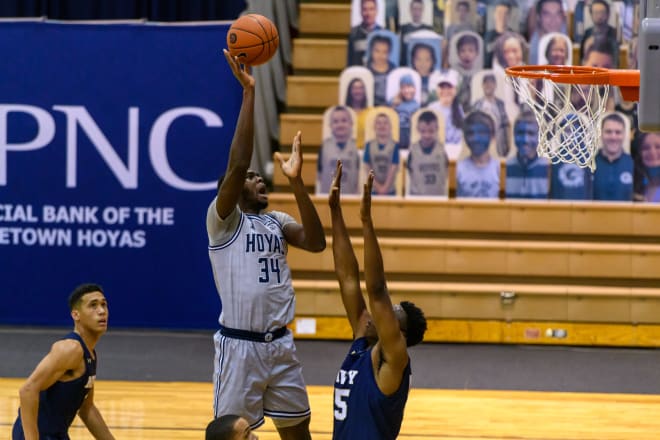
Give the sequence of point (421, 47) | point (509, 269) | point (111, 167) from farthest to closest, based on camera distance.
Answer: point (421, 47) < point (509, 269) < point (111, 167)

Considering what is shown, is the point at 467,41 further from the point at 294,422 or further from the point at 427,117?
the point at 294,422

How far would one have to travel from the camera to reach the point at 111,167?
8.52 metres

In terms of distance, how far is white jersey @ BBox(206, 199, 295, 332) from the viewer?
477cm

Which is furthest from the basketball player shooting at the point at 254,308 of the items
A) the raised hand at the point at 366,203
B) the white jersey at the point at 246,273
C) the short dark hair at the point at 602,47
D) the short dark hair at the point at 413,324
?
the short dark hair at the point at 602,47

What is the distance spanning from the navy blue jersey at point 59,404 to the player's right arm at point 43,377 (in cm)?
4

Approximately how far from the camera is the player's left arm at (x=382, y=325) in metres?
3.91

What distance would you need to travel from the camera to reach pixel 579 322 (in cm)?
842

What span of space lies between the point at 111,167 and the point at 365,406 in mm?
4919

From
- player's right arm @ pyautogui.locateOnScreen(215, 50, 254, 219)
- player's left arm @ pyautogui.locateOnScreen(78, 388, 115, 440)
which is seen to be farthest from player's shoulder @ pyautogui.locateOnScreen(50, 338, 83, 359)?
player's right arm @ pyautogui.locateOnScreen(215, 50, 254, 219)

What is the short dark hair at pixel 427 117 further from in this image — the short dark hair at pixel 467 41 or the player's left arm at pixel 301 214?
the player's left arm at pixel 301 214

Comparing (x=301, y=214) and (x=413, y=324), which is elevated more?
(x=301, y=214)

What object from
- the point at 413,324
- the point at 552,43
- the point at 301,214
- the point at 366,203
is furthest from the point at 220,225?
the point at 552,43

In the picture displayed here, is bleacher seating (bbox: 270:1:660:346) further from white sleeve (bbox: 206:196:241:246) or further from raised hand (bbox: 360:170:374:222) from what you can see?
raised hand (bbox: 360:170:374:222)

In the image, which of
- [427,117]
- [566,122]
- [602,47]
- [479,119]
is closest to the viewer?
[566,122]
